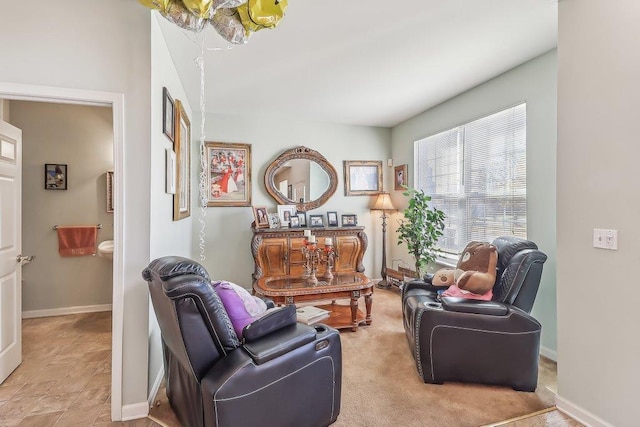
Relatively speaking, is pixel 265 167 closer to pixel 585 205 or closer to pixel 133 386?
pixel 133 386

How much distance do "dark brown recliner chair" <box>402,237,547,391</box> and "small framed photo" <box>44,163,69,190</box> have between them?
401 centimetres

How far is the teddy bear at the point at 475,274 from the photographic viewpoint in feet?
7.71

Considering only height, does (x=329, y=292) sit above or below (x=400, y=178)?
below

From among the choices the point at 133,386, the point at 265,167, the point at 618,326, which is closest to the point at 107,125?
the point at 265,167

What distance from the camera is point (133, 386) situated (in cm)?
190

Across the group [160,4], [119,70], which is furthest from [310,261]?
[160,4]

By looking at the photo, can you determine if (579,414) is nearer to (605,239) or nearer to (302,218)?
(605,239)

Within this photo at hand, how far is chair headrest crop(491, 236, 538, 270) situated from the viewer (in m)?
2.42

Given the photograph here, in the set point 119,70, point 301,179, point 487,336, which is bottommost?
point 487,336

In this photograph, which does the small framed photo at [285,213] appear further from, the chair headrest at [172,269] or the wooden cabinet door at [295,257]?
the chair headrest at [172,269]

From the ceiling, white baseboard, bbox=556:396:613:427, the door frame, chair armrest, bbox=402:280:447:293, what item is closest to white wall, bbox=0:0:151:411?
the door frame

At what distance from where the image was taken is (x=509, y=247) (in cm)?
251

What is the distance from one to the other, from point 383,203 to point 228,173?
2335 millimetres

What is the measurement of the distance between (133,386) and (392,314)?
261 centimetres
